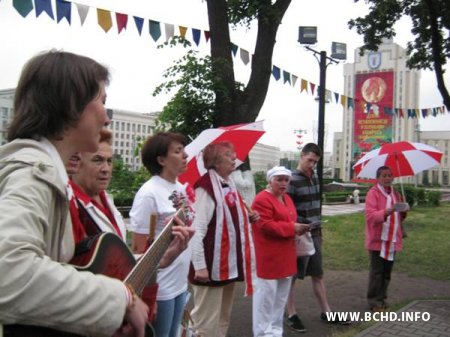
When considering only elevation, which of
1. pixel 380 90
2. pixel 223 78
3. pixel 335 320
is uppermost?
pixel 380 90

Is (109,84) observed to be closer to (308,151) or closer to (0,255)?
(0,255)

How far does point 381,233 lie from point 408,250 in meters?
4.93

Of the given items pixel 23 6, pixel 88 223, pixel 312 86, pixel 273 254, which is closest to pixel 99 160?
pixel 88 223

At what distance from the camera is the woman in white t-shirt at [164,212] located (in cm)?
286

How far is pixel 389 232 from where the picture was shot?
5.32 metres

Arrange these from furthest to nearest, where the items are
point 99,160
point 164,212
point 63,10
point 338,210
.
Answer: point 338,210
point 63,10
point 164,212
point 99,160

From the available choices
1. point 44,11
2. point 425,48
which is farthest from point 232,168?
point 425,48

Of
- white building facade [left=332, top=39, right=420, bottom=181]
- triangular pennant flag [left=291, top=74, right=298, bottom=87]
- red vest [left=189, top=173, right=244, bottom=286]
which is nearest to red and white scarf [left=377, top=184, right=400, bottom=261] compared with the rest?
red vest [left=189, top=173, right=244, bottom=286]

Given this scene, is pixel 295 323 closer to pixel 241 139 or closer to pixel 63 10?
pixel 241 139

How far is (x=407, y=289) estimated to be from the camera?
6547 millimetres

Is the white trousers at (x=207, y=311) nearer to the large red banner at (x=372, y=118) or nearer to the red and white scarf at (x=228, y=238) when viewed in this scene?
the red and white scarf at (x=228, y=238)

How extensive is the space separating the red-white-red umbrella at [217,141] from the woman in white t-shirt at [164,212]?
0.83 feet

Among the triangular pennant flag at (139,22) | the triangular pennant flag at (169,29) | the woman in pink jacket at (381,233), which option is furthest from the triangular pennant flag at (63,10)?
the woman in pink jacket at (381,233)

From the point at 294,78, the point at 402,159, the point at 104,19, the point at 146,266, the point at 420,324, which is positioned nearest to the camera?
the point at 146,266
